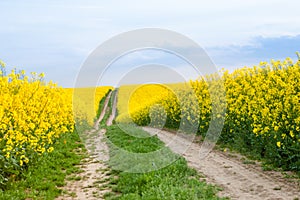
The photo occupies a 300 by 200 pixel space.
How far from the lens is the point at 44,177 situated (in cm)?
1195

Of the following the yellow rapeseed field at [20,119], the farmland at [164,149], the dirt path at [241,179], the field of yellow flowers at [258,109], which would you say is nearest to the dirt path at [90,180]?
the farmland at [164,149]

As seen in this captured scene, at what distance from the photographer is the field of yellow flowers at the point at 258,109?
12047mm

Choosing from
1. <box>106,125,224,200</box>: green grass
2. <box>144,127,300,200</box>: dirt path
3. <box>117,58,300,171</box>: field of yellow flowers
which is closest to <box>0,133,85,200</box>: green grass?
<box>106,125,224,200</box>: green grass

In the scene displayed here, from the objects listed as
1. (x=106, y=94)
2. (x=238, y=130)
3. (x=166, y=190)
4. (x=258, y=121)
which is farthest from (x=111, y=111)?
(x=166, y=190)

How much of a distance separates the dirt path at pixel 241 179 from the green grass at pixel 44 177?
14.8 ft

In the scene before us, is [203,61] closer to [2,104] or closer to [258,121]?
[258,121]

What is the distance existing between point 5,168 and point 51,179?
163 centimetres

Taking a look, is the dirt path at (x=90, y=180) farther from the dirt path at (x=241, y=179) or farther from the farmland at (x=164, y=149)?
the dirt path at (x=241, y=179)

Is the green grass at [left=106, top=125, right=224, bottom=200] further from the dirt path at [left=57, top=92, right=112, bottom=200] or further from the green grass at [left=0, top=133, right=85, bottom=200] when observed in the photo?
the green grass at [left=0, top=133, right=85, bottom=200]

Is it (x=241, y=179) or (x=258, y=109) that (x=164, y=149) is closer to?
(x=258, y=109)

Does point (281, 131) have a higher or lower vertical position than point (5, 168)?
Answer: higher

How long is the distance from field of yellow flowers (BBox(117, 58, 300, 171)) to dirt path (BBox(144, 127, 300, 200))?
0.95 metres

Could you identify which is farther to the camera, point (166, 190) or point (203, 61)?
point (203, 61)

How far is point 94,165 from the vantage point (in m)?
14.5
